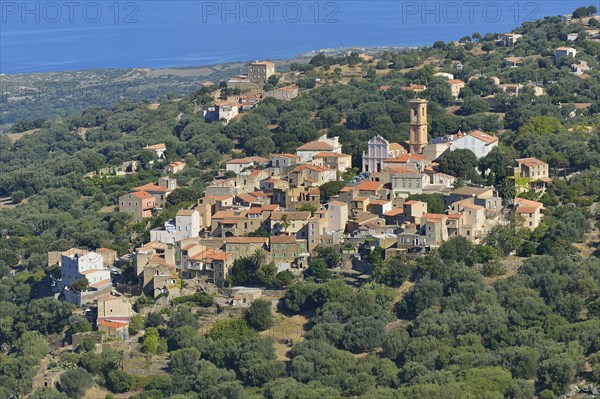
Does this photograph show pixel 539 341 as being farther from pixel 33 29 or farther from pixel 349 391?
pixel 33 29

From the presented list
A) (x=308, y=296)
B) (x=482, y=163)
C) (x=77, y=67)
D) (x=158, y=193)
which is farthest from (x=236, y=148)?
(x=77, y=67)

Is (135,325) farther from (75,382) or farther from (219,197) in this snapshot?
(219,197)

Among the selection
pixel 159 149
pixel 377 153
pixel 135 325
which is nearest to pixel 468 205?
pixel 377 153

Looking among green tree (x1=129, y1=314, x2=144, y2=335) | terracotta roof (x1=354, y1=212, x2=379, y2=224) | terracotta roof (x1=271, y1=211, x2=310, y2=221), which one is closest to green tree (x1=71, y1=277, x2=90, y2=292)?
green tree (x1=129, y1=314, x2=144, y2=335)

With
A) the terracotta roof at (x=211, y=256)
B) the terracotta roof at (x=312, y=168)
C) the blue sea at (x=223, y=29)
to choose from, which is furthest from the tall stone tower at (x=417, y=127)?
the blue sea at (x=223, y=29)

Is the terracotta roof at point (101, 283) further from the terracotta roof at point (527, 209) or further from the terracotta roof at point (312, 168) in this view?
the terracotta roof at point (527, 209)

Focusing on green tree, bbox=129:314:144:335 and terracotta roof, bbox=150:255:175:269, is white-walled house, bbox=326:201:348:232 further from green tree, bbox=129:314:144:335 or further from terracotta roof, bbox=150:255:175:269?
green tree, bbox=129:314:144:335
